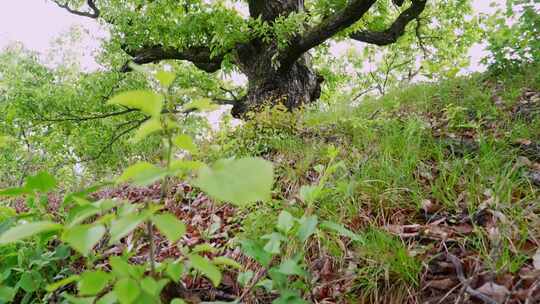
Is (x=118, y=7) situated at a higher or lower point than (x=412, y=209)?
higher

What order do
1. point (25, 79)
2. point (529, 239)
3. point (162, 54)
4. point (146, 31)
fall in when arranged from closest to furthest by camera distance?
point (529, 239)
point (146, 31)
point (162, 54)
point (25, 79)

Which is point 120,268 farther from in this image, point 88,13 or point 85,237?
point 88,13

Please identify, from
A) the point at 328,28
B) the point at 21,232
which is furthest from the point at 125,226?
the point at 328,28

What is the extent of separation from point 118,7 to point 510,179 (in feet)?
21.5

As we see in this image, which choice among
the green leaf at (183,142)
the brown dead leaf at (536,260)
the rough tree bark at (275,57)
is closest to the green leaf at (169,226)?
the green leaf at (183,142)

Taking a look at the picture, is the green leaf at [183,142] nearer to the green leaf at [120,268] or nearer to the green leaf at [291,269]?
the green leaf at [120,268]

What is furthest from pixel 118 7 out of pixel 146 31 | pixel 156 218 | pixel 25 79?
pixel 156 218

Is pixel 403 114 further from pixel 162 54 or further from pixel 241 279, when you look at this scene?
pixel 162 54

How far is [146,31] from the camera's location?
20.4ft

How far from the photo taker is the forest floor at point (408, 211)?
4.56ft

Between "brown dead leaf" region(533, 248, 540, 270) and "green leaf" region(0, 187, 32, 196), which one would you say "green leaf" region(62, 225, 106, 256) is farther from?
"brown dead leaf" region(533, 248, 540, 270)

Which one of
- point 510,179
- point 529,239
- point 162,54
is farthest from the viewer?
point 162,54

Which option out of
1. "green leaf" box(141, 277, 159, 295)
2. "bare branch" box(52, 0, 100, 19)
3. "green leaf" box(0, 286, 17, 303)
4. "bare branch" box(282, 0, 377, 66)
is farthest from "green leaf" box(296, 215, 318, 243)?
"bare branch" box(52, 0, 100, 19)

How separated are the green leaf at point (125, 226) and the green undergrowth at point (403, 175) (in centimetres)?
54
